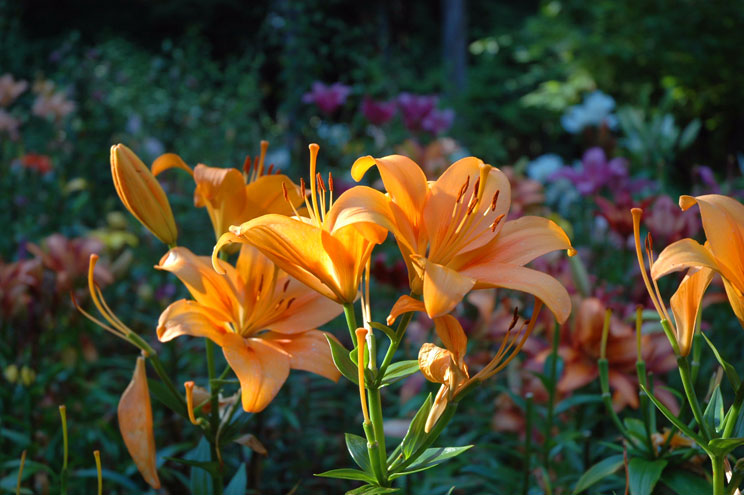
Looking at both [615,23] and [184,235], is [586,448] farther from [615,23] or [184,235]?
[615,23]

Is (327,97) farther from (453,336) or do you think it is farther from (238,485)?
(453,336)

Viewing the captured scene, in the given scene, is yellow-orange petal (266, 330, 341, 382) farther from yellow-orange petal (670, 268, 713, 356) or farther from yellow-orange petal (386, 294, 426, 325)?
yellow-orange petal (670, 268, 713, 356)

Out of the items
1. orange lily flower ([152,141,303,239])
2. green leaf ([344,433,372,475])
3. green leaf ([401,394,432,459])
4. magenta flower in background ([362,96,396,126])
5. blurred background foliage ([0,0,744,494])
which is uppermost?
orange lily flower ([152,141,303,239])

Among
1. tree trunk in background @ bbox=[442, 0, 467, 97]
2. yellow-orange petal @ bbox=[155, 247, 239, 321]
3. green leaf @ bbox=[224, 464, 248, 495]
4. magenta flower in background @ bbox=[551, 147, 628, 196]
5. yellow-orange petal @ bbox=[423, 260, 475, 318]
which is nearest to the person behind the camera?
yellow-orange petal @ bbox=[423, 260, 475, 318]

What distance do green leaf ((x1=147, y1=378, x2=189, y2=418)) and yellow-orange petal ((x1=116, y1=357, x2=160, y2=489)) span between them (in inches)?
1.9

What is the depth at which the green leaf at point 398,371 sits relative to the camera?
728 mm

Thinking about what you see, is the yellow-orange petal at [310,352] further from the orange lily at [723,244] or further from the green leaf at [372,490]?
the orange lily at [723,244]

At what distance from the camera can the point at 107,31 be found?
377 inches

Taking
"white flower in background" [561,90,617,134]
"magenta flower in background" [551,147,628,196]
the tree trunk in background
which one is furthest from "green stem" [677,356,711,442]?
the tree trunk in background

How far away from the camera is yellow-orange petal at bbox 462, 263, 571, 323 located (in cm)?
65

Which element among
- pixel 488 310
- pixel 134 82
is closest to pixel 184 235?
pixel 488 310

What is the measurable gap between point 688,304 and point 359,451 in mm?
385

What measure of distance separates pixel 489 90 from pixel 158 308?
30.8ft

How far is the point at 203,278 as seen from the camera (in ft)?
2.72
